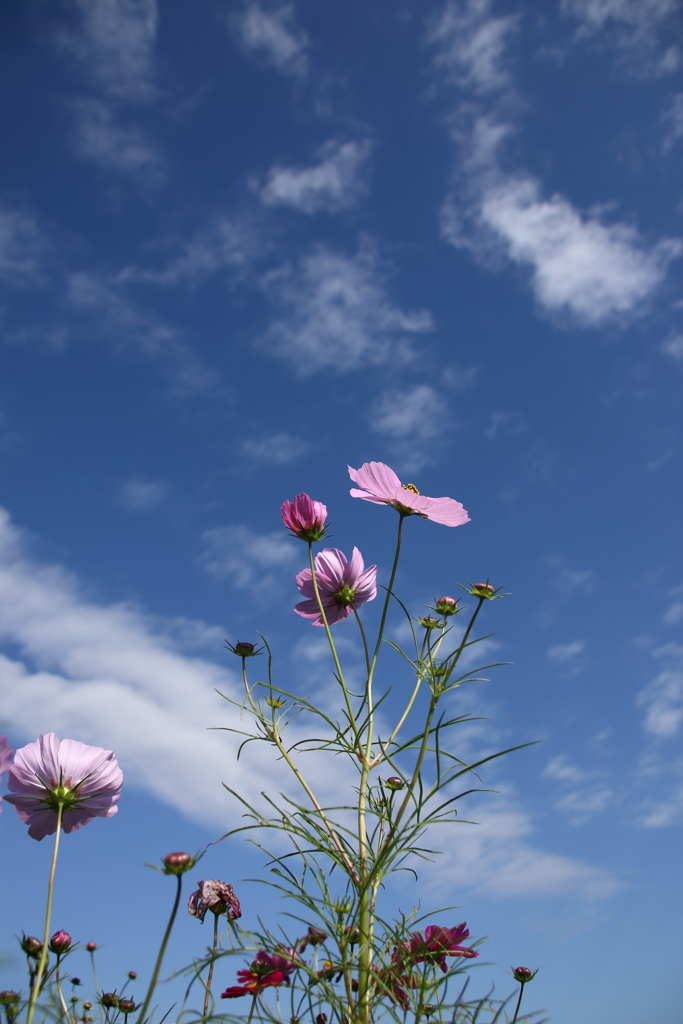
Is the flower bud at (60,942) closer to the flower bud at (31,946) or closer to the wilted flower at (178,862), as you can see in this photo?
the flower bud at (31,946)

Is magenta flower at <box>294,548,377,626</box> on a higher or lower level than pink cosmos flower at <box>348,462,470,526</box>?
lower

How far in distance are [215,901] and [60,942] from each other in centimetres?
29

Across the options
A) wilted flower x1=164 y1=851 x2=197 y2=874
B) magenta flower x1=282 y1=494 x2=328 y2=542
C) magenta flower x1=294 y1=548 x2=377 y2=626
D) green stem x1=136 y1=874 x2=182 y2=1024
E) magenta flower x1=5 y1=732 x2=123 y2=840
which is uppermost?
magenta flower x1=282 y1=494 x2=328 y2=542

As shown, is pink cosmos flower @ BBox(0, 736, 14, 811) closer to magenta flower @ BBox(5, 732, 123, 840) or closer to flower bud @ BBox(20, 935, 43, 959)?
magenta flower @ BBox(5, 732, 123, 840)

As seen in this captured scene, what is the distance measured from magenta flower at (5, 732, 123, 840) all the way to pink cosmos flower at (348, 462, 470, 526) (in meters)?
0.57

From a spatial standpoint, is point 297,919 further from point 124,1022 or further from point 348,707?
point 124,1022

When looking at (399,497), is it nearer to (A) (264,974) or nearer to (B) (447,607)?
(B) (447,607)

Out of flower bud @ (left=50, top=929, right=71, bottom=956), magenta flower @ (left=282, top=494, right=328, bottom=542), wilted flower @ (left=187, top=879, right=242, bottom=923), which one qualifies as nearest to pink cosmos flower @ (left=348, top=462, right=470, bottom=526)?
magenta flower @ (left=282, top=494, right=328, bottom=542)

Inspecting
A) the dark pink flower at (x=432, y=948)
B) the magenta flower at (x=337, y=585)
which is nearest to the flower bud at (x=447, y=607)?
the magenta flower at (x=337, y=585)

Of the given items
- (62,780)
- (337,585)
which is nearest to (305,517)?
(337,585)

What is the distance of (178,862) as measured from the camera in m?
0.61

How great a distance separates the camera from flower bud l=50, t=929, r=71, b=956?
3.76 ft

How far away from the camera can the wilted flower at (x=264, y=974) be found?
→ 1.01 metres

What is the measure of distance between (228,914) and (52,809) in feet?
1.51
